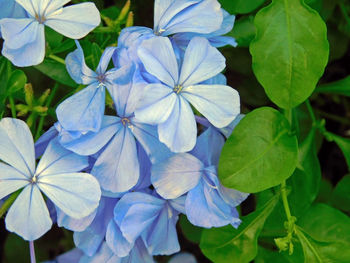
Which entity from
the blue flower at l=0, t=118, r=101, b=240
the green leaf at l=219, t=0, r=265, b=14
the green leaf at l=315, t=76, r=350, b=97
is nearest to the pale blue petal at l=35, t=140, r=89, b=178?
the blue flower at l=0, t=118, r=101, b=240

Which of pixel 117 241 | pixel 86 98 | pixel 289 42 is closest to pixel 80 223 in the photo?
pixel 117 241

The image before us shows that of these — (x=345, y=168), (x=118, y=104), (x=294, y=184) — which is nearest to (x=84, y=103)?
(x=118, y=104)

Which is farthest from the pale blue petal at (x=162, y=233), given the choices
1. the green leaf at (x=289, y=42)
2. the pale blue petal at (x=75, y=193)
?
the green leaf at (x=289, y=42)

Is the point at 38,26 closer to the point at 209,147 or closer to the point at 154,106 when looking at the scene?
the point at 154,106

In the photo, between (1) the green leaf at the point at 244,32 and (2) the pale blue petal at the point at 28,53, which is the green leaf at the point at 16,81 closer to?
(2) the pale blue petal at the point at 28,53

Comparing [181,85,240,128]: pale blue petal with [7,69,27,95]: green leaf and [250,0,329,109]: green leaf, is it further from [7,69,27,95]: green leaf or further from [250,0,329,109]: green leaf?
[7,69,27,95]: green leaf
